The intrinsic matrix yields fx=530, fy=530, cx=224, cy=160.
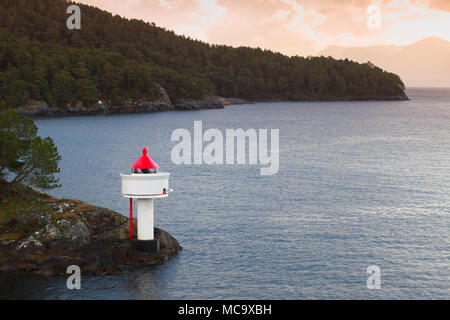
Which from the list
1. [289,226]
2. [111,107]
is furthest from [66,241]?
[111,107]

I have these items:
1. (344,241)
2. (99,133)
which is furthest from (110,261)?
(99,133)

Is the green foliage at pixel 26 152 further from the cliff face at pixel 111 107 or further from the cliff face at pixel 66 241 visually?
the cliff face at pixel 111 107

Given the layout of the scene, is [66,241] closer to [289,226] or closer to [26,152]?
[26,152]

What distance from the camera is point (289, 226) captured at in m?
38.0

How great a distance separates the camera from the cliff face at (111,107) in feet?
476

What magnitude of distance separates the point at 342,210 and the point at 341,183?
12412 millimetres

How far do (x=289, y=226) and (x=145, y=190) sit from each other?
13.5 m

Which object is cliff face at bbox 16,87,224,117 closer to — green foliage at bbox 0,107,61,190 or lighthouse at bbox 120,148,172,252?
green foliage at bbox 0,107,61,190

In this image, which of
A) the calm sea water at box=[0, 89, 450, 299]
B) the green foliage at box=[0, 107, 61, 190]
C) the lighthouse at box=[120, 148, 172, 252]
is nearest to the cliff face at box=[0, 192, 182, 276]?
the lighthouse at box=[120, 148, 172, 252]

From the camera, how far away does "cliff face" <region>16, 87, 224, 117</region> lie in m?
145

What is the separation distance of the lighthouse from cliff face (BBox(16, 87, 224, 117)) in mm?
121024

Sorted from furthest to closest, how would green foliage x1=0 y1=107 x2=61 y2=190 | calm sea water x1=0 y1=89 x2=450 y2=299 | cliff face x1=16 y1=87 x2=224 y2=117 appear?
cliff face x1=16 y1=87 x2=224 y2=117, green foliage x1=0 y1=107 x2=61 y2=190, calm sea water x1=0 y1=89 x2=450 y2=299
